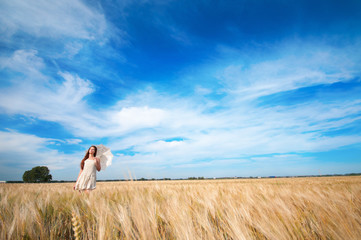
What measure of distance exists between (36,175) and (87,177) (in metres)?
89.7

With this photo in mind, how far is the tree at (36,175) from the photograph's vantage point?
7299cm

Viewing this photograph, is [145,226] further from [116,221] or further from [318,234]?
[318,234]

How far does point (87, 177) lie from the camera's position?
6043 mm

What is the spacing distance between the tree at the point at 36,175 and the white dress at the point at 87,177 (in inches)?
3508

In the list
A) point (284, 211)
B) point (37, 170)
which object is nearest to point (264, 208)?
point (284, 211)

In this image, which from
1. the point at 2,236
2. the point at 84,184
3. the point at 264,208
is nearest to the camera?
the point at 2,236

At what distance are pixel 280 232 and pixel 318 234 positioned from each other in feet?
1.83

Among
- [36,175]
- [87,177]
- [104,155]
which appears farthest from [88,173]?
[36,175]

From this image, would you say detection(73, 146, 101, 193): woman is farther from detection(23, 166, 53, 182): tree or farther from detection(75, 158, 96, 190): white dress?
detection(23, 166, 53, 182): tree

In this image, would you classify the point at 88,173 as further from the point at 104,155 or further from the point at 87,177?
the point at 104,155

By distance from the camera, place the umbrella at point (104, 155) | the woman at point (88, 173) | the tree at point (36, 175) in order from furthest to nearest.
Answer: the tree at point (36, 175) → the umbrella at point (104, 155) → the woman at point (88, 173)

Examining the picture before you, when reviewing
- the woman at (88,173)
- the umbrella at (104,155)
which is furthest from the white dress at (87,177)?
the umbrella at (104,155)

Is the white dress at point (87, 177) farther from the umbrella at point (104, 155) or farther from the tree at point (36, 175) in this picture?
the tree at point (36, 175)

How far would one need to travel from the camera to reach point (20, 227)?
1.29 meters
